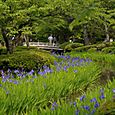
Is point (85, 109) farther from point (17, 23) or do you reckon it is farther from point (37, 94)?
point (17, 23)

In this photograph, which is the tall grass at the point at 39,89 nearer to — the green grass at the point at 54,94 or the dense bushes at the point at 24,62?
the green grass at the point at 54,94

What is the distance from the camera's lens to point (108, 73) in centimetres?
893

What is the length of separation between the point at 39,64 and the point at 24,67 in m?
0.44

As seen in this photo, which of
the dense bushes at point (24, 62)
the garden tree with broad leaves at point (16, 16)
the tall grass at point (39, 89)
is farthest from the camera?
the garden tree with broad leaves at point (16, 16)

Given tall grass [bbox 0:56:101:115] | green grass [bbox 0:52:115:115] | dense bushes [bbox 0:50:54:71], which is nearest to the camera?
green grass [bbox 0:52:115:115]

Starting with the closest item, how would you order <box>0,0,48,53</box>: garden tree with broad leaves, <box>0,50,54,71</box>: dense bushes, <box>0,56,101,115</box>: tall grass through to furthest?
<box>0,56,101,115</box>: tall grass
<box>0,50,54,71</box>: dense bushes
<box>0,0,48,53</box>: garden tree with broad leaves

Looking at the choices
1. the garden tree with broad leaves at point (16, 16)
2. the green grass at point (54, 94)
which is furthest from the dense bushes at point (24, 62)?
the garden tree with broad leaves at point (16, 16)

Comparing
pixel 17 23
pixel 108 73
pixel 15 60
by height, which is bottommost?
pixel 108 73

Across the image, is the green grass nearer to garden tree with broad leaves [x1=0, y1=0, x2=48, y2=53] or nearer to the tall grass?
the tall grass

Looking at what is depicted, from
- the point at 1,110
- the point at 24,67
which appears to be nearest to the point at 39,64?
the point at 24,67

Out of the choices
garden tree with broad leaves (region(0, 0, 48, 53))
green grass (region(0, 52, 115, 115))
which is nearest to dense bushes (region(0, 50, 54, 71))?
green grass (region(0, 52, 115, 115))

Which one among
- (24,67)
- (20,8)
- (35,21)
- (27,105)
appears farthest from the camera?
(35,21)

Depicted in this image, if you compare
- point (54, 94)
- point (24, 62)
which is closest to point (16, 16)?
point (24, 62)

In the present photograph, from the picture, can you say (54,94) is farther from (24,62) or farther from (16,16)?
(16,16)
